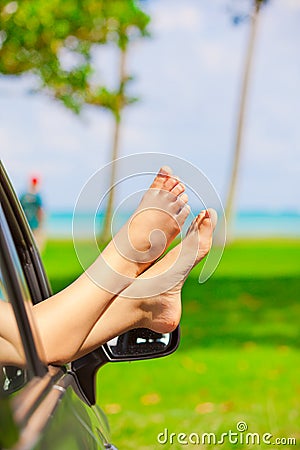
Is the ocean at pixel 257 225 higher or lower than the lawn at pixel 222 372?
lower

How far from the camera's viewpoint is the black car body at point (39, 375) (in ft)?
3.27

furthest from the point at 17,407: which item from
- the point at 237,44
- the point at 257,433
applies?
the point at 237,44

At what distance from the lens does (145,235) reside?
170 cm

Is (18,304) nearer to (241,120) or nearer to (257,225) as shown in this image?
(241,120)

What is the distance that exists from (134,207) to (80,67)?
7.62 meters

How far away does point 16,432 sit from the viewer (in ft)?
2.80

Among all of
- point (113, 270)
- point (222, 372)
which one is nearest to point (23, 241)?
point (113, 270)

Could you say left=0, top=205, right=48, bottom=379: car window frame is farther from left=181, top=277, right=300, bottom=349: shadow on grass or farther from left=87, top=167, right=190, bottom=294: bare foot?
left=181, top=277, right=300, bottom=349: shadow on grass

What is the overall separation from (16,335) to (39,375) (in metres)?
0.06

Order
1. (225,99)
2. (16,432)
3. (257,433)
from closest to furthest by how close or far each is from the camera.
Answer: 1. (16,432)
2. (257,433)
3. (225,99)

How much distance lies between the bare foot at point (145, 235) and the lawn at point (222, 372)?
3.13 ft

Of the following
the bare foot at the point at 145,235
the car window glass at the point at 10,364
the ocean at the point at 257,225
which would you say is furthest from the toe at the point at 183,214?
the ocean at the point at 257,225

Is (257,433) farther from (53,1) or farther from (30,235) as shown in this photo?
(30,235)

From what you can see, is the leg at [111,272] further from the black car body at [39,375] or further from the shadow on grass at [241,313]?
the shadow on grass at [241,313]
